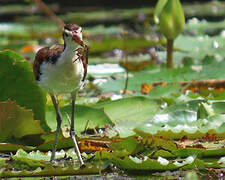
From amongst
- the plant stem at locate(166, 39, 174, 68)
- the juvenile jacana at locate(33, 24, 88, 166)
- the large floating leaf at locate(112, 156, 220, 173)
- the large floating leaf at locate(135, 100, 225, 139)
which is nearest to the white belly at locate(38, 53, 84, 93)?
the juvenile jacana at locate(33, 24, 88, 166)

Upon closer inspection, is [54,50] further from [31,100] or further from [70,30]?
[31,100]

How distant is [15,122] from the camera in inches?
73.9

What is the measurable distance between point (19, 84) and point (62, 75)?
433mm

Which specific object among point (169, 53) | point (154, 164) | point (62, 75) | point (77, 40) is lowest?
point (169, 53)

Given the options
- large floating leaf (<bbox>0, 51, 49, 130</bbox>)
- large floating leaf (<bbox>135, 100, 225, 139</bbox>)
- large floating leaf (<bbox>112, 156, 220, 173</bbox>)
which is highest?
large floating leaf (<bbox>0, 51, 49, 130</bbox>)

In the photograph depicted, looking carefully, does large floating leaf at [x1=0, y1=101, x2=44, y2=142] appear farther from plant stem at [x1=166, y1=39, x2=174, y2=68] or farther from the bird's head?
plant stem at [x1=166, y1=39, x2=174, y2=68]

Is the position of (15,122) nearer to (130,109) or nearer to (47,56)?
(47,56)

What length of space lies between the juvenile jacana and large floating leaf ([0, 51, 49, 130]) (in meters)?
0.30

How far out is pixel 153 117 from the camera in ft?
6.91

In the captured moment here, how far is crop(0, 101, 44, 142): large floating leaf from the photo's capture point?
1844mm

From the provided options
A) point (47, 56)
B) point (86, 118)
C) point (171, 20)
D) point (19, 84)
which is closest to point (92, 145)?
point (86, 118)

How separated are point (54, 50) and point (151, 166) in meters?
0.41

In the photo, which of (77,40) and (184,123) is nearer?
(77,40)

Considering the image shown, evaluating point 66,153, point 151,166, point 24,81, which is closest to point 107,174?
point 151,166
